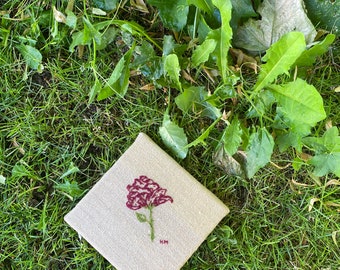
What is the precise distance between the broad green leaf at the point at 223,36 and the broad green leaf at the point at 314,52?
171mm

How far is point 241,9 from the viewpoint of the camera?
1220mm

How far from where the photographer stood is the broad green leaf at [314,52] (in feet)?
3.71

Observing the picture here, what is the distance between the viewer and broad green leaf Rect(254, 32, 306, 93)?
1.09m

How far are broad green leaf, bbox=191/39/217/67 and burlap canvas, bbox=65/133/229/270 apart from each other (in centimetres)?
24

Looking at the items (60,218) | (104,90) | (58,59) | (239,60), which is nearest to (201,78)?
(239,60)

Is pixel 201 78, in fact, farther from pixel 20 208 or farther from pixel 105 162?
pixel 20 208

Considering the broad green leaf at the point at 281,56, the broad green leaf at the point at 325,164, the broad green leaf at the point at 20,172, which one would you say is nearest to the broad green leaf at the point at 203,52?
the broad green leaf at the point at 281,56

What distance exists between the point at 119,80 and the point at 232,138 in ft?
1.02

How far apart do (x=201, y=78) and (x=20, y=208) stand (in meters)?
0.56

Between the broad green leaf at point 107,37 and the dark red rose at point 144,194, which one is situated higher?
the broad green leaf at point 107,37

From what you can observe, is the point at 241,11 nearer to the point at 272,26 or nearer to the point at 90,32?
the point at 272,26

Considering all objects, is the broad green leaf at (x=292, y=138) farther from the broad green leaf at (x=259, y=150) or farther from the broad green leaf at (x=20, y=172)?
the broad green leaf at (x=20, y=172)

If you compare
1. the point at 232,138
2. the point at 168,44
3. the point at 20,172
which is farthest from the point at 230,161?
the point at 20,172

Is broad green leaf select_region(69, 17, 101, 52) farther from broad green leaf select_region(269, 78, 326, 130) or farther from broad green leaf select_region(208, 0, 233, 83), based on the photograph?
broad green leaf select_region(269, 78, 326, 130)
